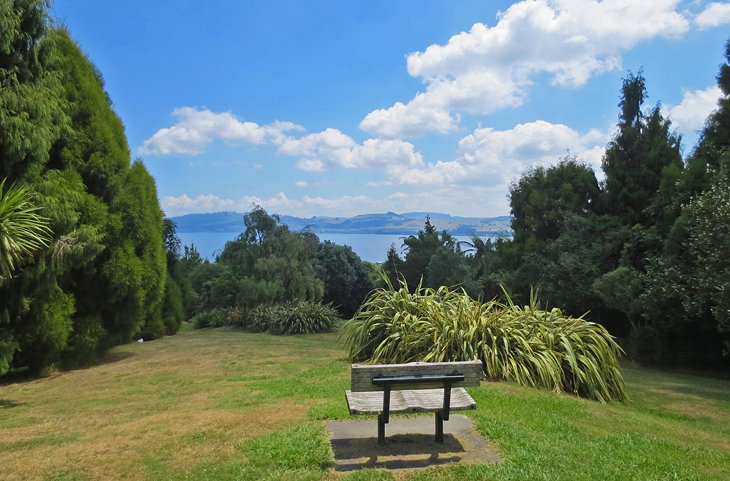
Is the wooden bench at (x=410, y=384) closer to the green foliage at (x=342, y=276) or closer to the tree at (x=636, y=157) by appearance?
the tree at (x=636, y=157)

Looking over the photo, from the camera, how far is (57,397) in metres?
8.65

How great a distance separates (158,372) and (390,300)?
194 inches

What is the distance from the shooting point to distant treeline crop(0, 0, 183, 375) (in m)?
8.64

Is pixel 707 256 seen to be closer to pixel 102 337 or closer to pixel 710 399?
pixel 710 399

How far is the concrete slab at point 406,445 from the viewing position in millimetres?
4215

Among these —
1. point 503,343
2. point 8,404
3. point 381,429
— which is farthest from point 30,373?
point 381,429

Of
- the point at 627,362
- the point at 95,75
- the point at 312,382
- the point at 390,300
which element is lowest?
the point at 627,362

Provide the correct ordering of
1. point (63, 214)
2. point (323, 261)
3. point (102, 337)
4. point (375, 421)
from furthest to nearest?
point (323, 261), point (102, 337), point (63, 214), point (375, 421)

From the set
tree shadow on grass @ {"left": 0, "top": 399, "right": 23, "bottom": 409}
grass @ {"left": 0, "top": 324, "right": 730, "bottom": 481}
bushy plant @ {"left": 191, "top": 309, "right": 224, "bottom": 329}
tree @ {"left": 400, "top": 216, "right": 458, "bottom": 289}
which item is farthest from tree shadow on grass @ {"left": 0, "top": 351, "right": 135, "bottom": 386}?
tree @ {"left": 400, "top": 216, "right": 458, "bottom": 289}

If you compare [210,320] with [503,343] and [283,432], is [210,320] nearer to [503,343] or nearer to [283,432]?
[503,343]

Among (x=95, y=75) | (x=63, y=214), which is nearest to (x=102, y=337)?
(x=63, y=214)

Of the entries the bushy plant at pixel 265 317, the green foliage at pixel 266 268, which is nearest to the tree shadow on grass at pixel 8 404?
the bushy plant at pixel 265 317

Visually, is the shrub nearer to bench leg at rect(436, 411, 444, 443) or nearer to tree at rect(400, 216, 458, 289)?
tree at rect(400, 216, 458, 289)

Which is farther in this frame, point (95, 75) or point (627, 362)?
point (627, 362)
